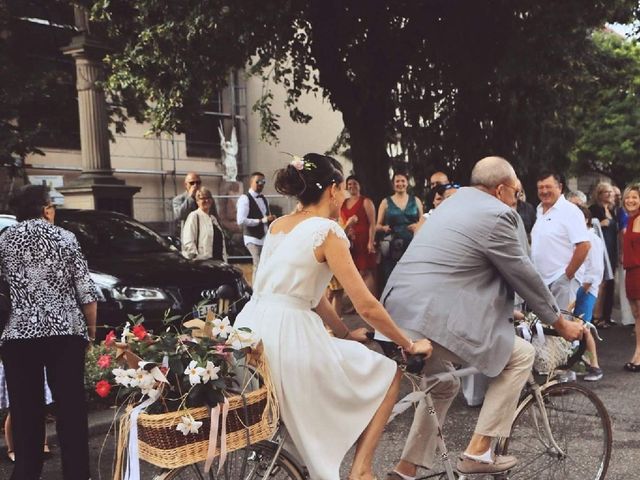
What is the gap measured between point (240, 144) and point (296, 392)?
30.7 meters

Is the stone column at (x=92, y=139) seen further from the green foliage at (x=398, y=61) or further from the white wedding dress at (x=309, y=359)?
the white wedding dress at (x=309, y=359)

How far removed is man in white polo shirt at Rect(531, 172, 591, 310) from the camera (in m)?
6.38

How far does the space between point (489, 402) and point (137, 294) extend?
4960mm

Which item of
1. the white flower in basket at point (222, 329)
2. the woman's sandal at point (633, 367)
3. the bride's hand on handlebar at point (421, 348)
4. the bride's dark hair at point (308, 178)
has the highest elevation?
the bride's dark hair at point (308, 178)

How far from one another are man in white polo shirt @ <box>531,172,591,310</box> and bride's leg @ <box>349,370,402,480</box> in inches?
145

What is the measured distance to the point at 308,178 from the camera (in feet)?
10.2

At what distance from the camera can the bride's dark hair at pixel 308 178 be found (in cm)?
310

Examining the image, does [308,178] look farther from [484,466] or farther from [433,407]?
[484,466]

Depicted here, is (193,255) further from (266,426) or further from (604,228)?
(266,426)

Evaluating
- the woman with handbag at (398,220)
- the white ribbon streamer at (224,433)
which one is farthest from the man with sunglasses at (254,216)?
the white ribbon streamer at (224,433)

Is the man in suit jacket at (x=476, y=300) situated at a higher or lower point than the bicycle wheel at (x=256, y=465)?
higher

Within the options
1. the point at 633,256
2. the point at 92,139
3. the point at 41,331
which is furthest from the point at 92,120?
the point at 41,331

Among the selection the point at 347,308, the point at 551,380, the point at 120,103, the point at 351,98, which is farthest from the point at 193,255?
the point at 120,103

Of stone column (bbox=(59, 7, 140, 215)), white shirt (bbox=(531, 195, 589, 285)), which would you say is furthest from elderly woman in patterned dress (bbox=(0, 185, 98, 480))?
stone column (bbox=(59, 7, 140, 215))
